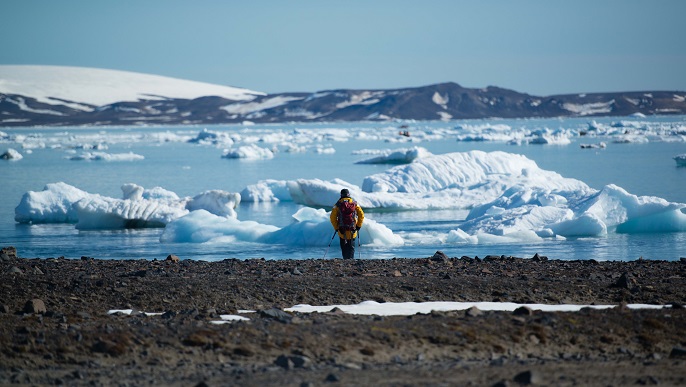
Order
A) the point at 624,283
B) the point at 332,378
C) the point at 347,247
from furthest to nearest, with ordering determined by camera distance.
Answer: the point at 347,247, the point at 624,283, the point at 332,378

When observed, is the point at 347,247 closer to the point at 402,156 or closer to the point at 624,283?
the point at 624,283

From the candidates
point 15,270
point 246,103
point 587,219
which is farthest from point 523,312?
point 246,103

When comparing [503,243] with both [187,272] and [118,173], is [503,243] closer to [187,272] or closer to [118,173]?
[187,272]

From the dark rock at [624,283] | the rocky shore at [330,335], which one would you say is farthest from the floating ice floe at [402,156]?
the rocky shore at [330,335]

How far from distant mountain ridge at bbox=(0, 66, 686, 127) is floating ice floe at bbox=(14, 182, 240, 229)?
269 feet

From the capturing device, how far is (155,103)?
114m

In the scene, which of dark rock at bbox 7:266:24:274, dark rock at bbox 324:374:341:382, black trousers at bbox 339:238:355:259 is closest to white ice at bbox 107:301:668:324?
dark rock at bbox 324:374:341:382

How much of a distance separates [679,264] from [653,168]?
1822 centimetres

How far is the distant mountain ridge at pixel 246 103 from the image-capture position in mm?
103375

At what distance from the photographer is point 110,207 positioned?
14.8 metres

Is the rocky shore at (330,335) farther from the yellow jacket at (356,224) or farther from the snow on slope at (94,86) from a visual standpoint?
the snow on slope at (94,86)

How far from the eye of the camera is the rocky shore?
437 cm

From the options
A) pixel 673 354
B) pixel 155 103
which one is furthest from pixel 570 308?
pixel 155 103

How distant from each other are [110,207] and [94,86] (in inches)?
4274
